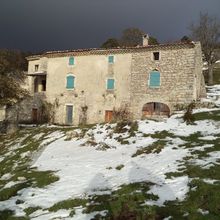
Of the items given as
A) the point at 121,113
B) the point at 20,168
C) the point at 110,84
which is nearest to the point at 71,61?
the point at 110,84

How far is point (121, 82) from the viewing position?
38.7 meters

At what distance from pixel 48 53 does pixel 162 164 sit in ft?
98.6

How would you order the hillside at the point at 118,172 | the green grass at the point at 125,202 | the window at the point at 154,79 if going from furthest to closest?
the window at the point at 154,79 → the hillside at the point at 118,172 → the green grass at the point at 125,202

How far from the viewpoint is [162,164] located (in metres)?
17.4

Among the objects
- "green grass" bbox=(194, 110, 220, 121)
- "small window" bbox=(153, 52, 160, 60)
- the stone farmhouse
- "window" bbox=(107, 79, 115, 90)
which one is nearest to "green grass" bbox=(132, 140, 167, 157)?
"green grass" bbox=(194, 110, 220, 121)

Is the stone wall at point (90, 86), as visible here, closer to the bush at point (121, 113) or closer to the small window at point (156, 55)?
the bush at point (121, 113)

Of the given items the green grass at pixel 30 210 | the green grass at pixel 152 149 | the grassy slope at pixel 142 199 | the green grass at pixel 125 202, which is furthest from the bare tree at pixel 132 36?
the green grass at pixel 30 210

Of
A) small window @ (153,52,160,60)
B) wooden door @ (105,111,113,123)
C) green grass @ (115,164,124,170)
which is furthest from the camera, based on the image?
wooden door @ (105,111,113,123)

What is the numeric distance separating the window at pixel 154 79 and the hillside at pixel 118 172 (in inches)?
310

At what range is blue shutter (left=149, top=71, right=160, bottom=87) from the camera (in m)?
36.8

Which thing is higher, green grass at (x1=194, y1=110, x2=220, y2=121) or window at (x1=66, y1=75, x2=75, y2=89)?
window at (x1=66, y1=75, x2=75, y2=89)

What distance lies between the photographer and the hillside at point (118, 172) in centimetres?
1220

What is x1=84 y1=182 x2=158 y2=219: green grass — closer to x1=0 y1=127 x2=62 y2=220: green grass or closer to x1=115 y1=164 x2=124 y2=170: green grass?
x1=0 y1=127 x2=62 y2=220: green grass

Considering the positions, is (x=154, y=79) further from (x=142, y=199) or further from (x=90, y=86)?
(x=142, y=199)
